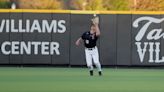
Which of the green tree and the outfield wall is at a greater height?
the green tree

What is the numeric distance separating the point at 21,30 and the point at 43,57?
1.44 m

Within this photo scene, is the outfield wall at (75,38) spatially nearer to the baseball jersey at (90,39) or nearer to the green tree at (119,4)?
the baseball jersey at (90,39)

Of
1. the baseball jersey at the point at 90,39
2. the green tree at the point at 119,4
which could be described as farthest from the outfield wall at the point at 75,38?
the green tree at the point at 119,4

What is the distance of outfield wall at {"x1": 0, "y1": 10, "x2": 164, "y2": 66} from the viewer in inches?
1118

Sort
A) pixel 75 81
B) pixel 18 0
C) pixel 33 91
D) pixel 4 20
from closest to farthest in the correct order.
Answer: pixel 33 91 < pixel 75 81 < pixel 4 20 < pixel 18 0

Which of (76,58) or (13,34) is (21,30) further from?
(76,58)

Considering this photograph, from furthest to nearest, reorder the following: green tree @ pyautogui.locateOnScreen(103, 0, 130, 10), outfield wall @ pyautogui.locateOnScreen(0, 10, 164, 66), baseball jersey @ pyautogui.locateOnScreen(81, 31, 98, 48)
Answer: green tree @ pyautogui.locateOnScreen(103, 0, 130, 10) < outfield wall @ pyautogui.locateOnScreen(0, 10, 164, 66) < baseball jersey @ pyautogui.locateOnScreen(81, 31, 98, 48)

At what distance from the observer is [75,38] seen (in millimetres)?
28469

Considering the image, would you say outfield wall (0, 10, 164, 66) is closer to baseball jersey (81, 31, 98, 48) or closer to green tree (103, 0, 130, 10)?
baseball jersey (81, 31, 98, 48)

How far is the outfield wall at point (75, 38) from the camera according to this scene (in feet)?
93.1

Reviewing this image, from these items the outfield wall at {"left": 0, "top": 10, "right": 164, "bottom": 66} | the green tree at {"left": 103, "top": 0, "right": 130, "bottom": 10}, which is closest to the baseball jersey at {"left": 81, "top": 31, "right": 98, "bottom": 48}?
the outfield wall at {"left": 0, "top": 10, "right": 164, "bottom": 66}

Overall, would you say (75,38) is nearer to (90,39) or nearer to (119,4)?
(90,39)

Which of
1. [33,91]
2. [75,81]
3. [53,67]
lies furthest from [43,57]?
[33,91]

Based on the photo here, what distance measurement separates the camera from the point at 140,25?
28.5 meters
